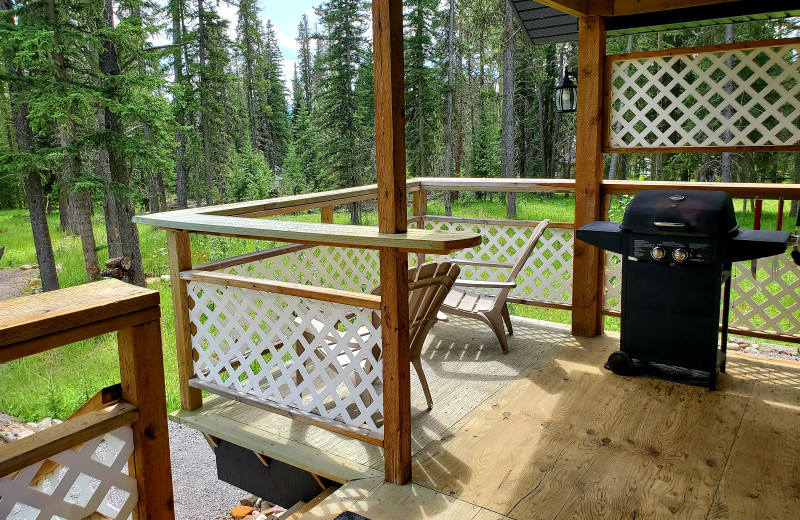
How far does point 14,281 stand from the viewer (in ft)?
41.6

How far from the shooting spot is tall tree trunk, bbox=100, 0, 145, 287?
9695 millimetres

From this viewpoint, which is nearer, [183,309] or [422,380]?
[422,380]

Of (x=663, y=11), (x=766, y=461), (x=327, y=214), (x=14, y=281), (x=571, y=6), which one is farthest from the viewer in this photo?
(x=14, y=281)

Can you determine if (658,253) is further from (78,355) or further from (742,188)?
(78,355)

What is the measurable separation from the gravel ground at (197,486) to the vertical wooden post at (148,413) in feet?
10.1

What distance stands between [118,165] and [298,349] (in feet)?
27.1

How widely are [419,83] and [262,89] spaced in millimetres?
11210

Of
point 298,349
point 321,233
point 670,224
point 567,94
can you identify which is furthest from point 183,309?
point 567,94

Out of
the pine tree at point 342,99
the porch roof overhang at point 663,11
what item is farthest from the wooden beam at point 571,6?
the pine tree at point 342,99

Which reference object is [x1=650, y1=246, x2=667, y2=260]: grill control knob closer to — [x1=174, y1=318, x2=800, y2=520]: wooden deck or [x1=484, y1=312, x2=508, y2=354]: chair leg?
[x1=174, y1=318, x2=800, y2=520]: wooden deck

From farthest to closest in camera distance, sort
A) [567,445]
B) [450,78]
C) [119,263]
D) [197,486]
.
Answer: [450,78], [119,263], [197,486], [567,445]

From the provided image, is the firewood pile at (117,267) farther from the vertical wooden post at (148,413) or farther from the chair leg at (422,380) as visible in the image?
the vertical wooden post at (148,413)

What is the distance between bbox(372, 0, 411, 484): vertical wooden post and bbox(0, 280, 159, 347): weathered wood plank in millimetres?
1234

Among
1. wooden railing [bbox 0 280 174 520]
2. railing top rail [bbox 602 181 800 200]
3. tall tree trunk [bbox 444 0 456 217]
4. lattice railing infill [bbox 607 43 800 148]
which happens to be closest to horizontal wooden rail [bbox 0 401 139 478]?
wooden railing [bbox 0 280 174 520]
